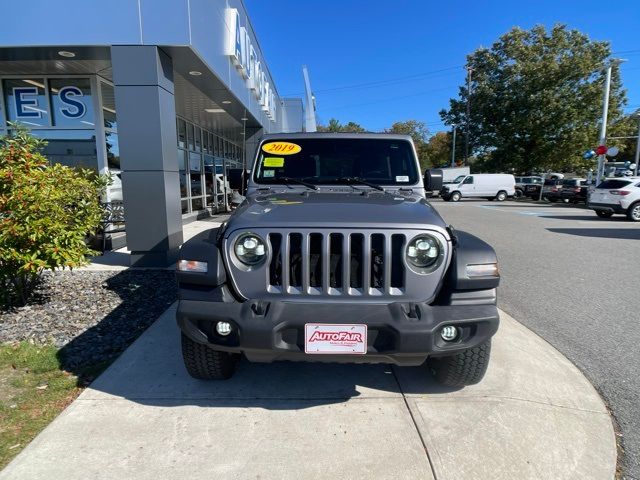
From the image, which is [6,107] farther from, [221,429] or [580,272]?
[580,272]

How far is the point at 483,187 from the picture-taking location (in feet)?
102

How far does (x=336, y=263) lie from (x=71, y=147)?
918 cm

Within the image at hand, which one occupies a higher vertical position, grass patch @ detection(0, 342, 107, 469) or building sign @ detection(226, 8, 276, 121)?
building sign @ detection(226, 8, 276, 121)

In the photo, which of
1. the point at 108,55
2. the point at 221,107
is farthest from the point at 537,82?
the point at 108,55

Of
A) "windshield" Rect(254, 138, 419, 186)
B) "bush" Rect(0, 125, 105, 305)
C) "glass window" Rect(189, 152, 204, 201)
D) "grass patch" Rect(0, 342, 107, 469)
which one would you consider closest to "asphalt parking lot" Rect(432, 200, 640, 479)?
"windshield" Rect(254, 138, 419, 186)

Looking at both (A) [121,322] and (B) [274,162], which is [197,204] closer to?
(A) [121,322]

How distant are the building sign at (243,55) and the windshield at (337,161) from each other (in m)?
6.19

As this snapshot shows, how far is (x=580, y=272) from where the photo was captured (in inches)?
276

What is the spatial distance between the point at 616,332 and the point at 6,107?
12094 mm

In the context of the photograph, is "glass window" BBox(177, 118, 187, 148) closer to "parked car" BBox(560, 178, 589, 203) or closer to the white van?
the white van

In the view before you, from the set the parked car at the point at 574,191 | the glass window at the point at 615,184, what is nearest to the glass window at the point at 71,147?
the glass window at the point at 615,184

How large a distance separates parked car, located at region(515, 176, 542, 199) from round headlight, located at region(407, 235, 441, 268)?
31586 mm

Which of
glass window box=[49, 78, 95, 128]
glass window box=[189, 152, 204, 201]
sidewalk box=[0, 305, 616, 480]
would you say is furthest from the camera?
glass window box=[189, 152, 204, 201]

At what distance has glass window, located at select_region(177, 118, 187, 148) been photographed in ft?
42.7
